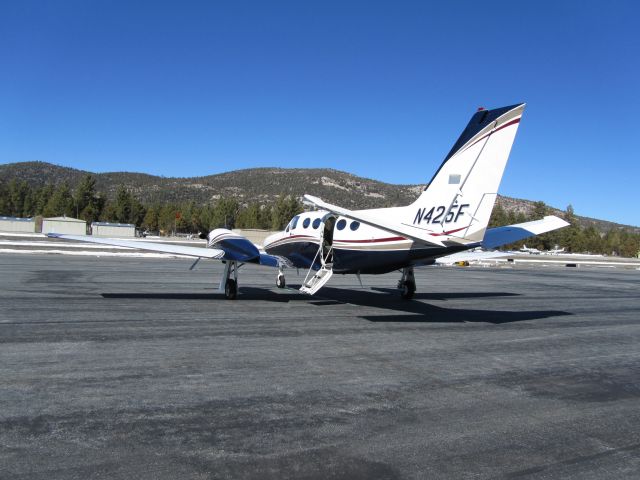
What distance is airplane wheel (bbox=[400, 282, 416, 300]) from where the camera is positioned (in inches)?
735

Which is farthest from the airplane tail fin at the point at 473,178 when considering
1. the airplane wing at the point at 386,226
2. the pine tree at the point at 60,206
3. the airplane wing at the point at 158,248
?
the pine tree at the point at 60,206

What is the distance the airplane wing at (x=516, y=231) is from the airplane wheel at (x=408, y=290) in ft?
10.6

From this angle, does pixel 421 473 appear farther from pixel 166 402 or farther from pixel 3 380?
pixel 3 380

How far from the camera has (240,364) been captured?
8414 millimetres

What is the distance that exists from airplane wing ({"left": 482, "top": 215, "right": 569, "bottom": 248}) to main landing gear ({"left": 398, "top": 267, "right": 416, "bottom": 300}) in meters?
3.02

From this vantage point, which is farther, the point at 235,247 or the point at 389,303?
the point at 389,303

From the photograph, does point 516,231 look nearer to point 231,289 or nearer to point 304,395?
point 231,289

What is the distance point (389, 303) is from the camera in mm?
17906

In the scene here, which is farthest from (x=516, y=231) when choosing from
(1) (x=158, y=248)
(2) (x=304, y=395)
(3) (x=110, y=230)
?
(3) (x=110, y=230)

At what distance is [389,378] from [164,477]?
440 centimetres

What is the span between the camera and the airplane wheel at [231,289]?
17.1 m

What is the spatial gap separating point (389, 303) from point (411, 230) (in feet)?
16.9

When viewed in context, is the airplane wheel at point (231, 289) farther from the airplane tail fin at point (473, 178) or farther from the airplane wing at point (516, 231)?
the airplane wing at point (516, 231)

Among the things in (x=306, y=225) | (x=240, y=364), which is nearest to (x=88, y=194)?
(x=306, y=225)
